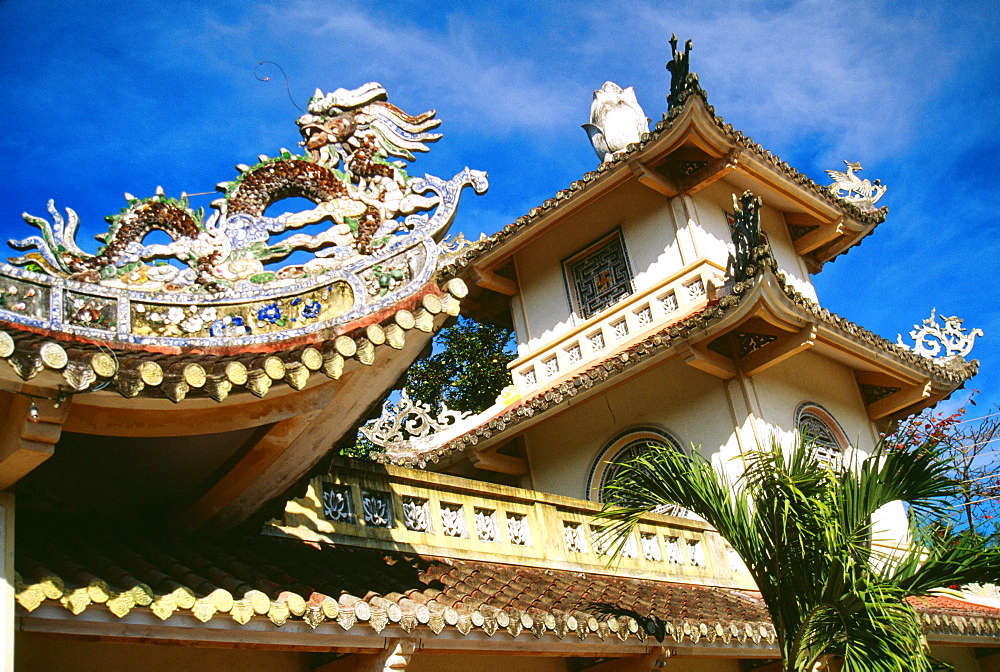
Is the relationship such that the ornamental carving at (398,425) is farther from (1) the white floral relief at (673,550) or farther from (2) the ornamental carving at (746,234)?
(2) the ornamental carving at (746,234)

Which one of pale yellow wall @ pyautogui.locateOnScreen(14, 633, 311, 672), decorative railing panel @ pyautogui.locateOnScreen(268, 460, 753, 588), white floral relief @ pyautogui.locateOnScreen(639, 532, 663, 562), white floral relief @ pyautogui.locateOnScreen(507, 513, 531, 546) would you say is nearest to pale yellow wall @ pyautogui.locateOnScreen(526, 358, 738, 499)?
decorative railing panel @ pyautogui.locateOnScreen(268, 460, 753, 588)

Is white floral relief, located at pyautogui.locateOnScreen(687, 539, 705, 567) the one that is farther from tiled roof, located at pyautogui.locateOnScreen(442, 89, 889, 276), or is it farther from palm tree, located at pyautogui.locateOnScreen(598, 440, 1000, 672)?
tiled roof, located at pyautogui.locateOnScreen(442, 89, 889, 276)

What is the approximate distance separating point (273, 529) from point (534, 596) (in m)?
1.90

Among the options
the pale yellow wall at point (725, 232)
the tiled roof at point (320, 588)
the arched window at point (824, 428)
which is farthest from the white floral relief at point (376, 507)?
the pale yellow wall at point (725, 232)

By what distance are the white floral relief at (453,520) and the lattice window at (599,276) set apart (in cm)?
683

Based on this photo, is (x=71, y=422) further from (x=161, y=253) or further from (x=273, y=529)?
(x=273, y=529)

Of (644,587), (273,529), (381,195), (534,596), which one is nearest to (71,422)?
(273,529)

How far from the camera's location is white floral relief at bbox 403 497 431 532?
24.1ft

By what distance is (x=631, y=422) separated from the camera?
1255 centimetres

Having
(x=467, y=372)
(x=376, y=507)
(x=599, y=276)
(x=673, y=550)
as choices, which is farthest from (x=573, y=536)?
(x=467, y=372)

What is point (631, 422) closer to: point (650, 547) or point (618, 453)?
point (618, 453)

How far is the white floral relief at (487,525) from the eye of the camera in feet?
25.8

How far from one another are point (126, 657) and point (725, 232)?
10885mm

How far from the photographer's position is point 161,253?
Answer: 560 centimetres
